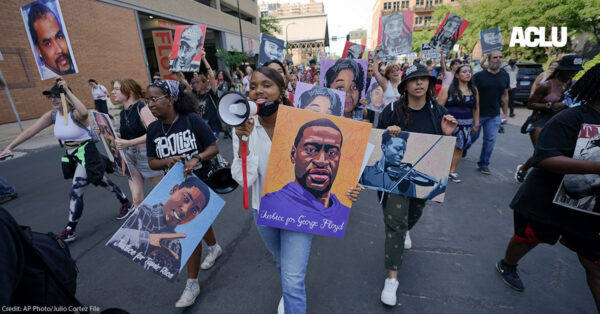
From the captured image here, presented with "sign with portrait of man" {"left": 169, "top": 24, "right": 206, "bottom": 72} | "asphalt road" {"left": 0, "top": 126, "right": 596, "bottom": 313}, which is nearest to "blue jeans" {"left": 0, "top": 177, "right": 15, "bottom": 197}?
"asphalt road" {"left": 0, "top": 126, "right": 596, "bottom": 313}

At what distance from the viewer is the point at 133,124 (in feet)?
9.83

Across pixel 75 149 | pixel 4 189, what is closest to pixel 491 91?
pixel 75 149

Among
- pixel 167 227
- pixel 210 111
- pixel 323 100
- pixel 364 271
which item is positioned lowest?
pixel 364 271

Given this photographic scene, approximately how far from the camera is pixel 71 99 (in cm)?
314

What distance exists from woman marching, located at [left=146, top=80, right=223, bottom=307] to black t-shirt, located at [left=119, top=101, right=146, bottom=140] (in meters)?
0.78

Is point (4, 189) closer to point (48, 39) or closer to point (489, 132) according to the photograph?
point (48, 39)

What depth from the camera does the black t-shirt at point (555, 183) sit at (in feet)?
5.63

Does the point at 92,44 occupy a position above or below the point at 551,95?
above

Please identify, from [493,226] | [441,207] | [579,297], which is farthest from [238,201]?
[579,297]

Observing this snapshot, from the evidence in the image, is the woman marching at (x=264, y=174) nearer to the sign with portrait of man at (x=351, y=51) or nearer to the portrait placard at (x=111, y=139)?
the portrait placard at (x=111, y=139)

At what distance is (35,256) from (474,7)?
30.1 metres

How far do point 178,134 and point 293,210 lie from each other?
1.37 metres

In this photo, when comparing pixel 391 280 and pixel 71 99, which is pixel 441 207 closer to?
pixel 391 280

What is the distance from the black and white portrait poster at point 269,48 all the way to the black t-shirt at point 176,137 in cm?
391
